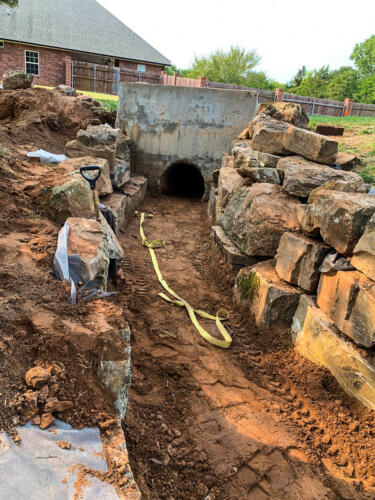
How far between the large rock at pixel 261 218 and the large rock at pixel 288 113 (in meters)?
3.09

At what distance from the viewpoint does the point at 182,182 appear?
38.3 feet

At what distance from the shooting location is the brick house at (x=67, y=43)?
73.5 feet

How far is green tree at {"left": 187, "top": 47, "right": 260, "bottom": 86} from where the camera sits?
147ft

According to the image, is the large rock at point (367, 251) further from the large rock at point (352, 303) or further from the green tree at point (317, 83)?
the green tree at point (317, 83)

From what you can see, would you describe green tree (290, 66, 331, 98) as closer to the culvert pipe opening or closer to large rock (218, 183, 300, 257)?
the culvert pipe opening

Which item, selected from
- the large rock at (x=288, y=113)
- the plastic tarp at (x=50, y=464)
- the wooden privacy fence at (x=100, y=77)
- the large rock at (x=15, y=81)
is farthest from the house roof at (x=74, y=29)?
the plastic tarp at (x=50, y=464)

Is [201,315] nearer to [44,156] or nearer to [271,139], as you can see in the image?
[271,139]

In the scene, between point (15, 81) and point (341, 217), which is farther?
point (15, 81)

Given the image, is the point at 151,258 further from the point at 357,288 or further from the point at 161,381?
the point at 357,288

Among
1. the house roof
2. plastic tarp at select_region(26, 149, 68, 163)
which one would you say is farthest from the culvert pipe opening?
the house roof

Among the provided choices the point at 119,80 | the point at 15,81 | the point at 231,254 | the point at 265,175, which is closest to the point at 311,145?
the point at 265,175

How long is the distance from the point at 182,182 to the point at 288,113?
4526mm

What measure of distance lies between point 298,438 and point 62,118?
28.5 ft

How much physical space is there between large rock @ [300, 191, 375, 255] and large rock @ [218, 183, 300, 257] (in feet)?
2.16
